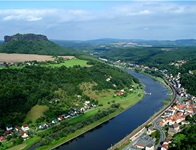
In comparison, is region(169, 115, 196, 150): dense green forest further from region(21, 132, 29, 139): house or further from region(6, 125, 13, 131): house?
region(6, 125, 13, 131): house

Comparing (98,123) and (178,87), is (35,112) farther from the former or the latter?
(178,87)

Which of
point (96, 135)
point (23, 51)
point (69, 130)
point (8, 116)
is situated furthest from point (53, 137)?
point (23, 51)

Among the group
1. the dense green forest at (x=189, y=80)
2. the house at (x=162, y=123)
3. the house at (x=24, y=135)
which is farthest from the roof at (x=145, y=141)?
the dense green forest at (x=189, y=80)

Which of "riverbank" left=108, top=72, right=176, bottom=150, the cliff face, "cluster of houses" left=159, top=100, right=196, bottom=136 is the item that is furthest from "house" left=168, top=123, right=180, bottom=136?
the cliff face

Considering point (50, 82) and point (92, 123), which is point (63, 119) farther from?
point (50, 82)

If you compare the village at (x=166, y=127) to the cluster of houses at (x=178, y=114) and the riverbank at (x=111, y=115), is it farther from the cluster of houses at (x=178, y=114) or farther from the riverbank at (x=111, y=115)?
the riverbank at (x=111, y=115)

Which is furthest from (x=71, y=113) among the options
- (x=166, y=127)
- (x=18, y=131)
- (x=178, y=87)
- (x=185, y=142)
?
(x=178, y=87)
